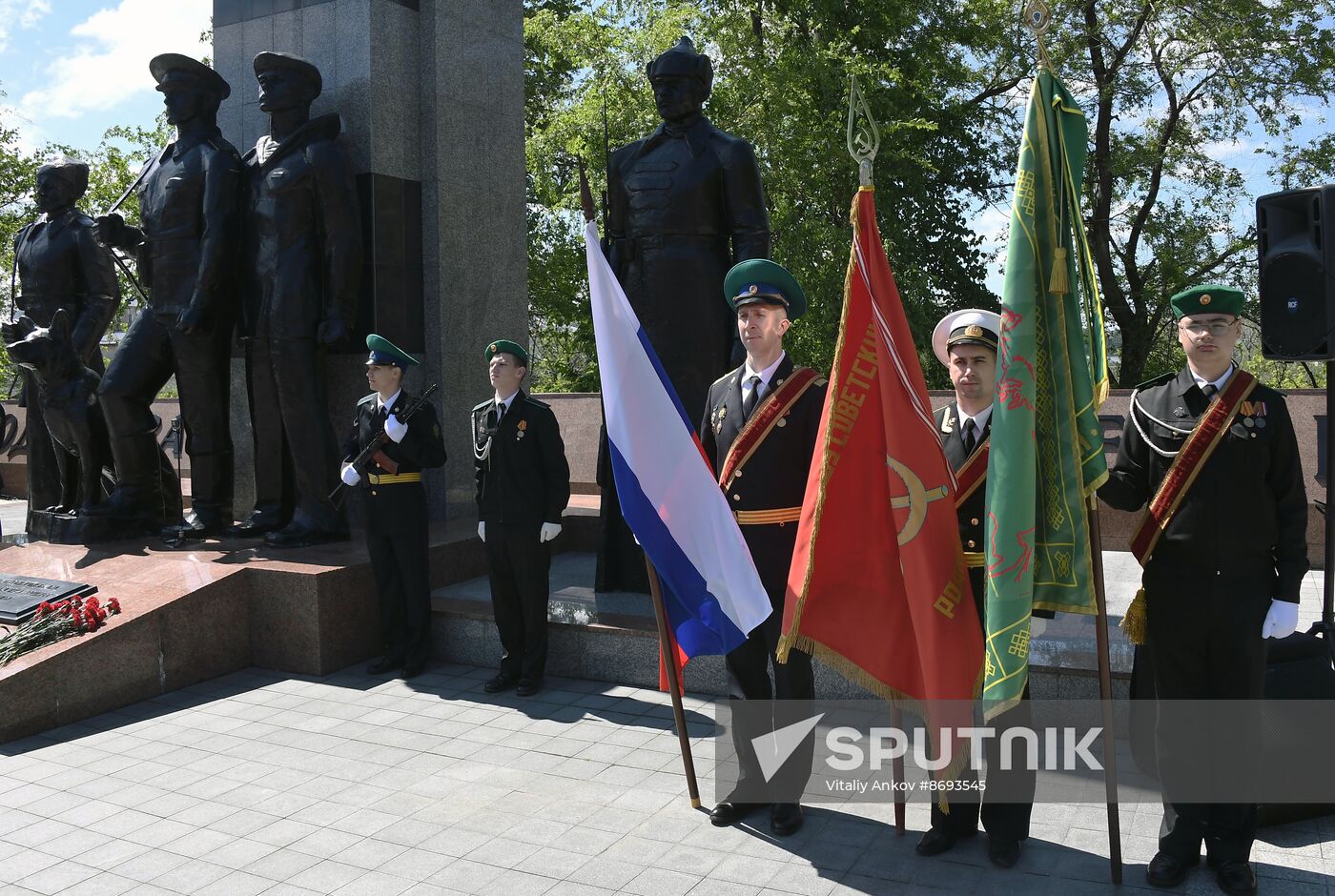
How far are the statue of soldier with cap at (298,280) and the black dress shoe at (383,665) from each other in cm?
144

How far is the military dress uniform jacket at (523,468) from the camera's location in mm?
6258

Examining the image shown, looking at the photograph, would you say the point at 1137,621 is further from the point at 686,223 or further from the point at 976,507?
the point at 686,223

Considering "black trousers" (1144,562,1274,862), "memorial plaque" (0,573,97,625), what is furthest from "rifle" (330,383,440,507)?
"black trousers" (1144,562,1274,862)

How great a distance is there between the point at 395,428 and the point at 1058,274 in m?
4.11

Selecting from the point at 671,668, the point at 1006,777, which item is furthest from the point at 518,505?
the point at 1006,777

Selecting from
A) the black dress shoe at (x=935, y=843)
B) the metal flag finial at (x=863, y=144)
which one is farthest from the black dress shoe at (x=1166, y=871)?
the metal flag finial at (x=863, y=144)

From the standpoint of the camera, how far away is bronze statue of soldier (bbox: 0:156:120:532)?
9.09m

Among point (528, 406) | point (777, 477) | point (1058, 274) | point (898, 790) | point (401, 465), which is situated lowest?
point (898, 790)

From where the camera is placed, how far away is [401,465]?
6652mm

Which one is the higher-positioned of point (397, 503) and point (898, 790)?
point (397, 503)

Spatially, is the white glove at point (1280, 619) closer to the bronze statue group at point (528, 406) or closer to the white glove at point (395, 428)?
the bronze statue group at point (528, 406)

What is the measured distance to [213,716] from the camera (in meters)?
6.05

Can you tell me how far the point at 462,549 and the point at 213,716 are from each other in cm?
228

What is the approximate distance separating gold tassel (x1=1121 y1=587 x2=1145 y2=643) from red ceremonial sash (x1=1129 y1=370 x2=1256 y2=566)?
0.29 meters
